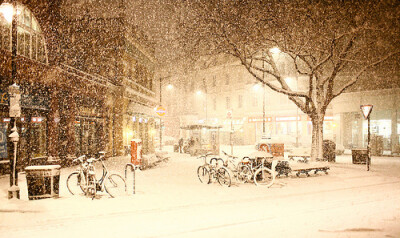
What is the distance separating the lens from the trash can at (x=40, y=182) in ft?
26.5

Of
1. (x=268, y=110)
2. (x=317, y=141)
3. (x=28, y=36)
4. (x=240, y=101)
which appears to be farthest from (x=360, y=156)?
(x=240, y=101)

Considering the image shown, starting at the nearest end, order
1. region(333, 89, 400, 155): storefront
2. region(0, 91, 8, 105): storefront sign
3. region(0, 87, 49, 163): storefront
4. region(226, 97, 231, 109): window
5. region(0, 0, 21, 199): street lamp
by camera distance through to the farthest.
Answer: region(0, 0, 21, 199): street lamp → region(0, 91, 8, 105): storefront sign → region(0, 87, 49, 163): storefront → region(333, 89, 400, 155): storefront → region(226, 97, 231, 109): window

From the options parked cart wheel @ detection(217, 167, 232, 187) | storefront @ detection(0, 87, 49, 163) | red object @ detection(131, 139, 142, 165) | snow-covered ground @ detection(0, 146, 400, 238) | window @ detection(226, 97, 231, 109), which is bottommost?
snow-covered ground @ detection(0, 146, 400, 238)

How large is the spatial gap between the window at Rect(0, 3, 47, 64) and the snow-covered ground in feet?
21.2

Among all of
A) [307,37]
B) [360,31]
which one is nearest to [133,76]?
[307,37]

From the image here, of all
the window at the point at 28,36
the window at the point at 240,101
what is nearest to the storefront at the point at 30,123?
Result: the window at the point at 28,36

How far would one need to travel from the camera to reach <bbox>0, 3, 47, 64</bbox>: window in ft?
42.7

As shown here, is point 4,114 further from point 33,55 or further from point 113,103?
point 113,103

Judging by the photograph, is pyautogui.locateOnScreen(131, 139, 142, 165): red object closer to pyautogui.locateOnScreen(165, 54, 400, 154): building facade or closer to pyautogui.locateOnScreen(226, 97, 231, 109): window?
pyautogui.locateOnScreen(165, 54, 400, 154): building facade

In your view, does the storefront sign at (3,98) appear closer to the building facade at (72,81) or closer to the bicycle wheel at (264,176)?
the building facade at (72,81)

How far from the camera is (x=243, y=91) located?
4738 cm

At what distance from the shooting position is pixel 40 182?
808cm

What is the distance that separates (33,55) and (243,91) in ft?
120

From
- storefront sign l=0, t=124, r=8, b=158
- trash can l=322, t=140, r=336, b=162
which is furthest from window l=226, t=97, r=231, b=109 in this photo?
storefront sign l=0, t=124, r=8, b=158
